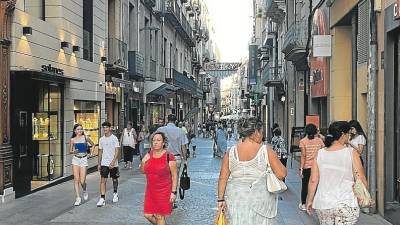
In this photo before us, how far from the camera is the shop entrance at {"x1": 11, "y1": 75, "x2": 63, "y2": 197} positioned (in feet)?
42.6

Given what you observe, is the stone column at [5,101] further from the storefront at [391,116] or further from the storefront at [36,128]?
the storefront at [391,116]

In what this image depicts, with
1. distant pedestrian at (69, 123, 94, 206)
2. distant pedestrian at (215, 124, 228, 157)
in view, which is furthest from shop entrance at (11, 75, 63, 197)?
distant pedestrian at (215, 124, 228, 157)

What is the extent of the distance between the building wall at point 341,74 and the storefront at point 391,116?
522 centimetres

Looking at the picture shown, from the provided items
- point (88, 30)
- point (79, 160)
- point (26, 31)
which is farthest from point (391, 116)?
point (88, 30)

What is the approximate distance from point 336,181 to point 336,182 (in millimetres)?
10

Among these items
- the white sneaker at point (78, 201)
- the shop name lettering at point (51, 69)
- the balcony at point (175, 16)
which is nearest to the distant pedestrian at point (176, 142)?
the white sneaker at point (78, 201)

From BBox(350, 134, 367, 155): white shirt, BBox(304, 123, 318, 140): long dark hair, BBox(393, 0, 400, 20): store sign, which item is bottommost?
BBox(350, 134, 367, 155): white shirt

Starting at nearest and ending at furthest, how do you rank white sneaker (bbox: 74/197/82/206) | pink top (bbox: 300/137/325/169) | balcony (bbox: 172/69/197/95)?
1. pink top (bbox: 300/137/325/169)
2. white sneaker (bbox: 74/197/82/206)
3. balcony (bbox: 172/69/197/95)

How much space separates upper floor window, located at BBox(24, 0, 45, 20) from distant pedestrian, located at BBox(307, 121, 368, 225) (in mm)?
10399

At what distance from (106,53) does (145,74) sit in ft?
28.3

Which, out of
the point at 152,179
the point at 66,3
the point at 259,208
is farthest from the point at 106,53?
the point at 259,208

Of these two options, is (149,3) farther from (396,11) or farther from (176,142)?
(396,11)

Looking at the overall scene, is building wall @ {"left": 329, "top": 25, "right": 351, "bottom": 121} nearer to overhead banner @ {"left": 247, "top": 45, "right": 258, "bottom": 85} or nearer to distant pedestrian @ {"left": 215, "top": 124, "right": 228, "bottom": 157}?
distant pedestrian @ {"left": 215, "top": 124, "right": 228, "bottom": 157}

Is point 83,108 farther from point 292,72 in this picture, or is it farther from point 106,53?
point 292,72
